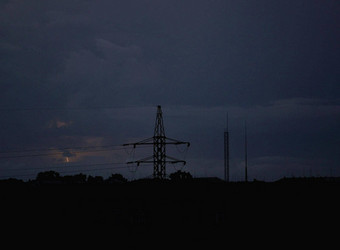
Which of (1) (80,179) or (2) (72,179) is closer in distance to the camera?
(2) (72,179)

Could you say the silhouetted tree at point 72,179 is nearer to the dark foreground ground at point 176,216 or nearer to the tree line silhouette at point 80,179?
the tree line silhouette at point 80,179

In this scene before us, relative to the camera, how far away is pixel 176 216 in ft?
107

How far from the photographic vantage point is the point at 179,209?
3297cm

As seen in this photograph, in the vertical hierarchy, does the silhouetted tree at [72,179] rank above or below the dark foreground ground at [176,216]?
above

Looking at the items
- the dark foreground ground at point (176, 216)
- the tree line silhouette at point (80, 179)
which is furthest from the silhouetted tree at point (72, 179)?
the dark foreground ground at point (176, 216)

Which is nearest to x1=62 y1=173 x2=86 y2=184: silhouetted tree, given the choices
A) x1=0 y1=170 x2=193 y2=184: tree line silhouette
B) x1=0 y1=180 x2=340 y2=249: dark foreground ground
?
x1=0 y1=170 x2=193 y2=184: tree line silhouette

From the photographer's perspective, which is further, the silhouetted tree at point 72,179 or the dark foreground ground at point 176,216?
the silhouetted tree at point 72,179

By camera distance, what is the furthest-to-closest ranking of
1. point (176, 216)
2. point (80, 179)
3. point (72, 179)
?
point (80, 179) < point (72, 179) < point (176, 216)

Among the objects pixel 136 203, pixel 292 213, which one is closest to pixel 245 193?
pixel 292 213

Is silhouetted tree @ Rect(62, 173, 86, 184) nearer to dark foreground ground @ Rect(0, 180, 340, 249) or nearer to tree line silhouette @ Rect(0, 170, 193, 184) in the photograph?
tree line silhouette @ Rect(0, 170, 193, 184)

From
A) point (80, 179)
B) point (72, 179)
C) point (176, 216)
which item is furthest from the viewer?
point (80, 179)

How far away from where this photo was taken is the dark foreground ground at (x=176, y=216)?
3139 centimetres

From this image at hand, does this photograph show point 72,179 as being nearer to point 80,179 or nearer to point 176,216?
point 80,179

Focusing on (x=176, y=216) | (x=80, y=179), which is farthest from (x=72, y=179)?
(x=176, y=216)
